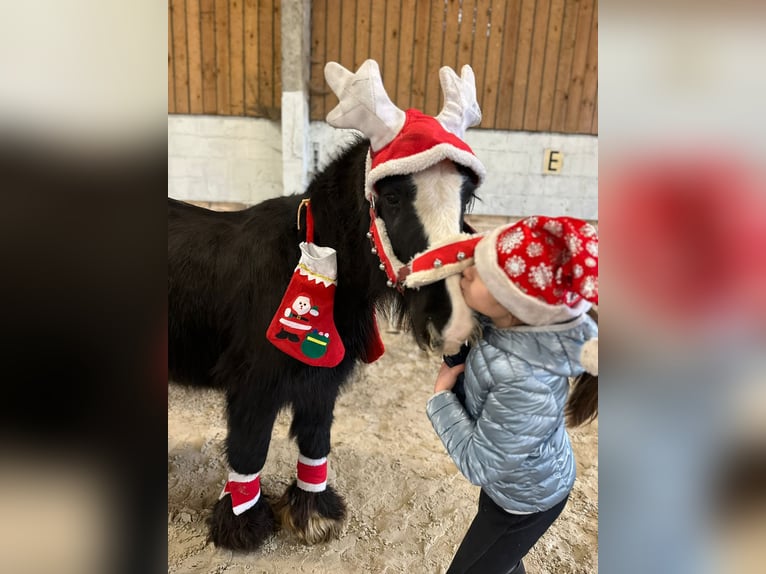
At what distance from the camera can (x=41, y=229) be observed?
0.39m

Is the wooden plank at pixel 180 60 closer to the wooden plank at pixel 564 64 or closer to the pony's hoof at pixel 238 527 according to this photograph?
the wooden plank at pixel 564 64

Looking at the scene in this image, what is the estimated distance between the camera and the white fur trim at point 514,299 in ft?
2.51

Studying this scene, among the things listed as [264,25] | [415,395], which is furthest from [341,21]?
[415,395]

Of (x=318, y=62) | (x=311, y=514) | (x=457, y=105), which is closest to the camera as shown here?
(x=457, y=105)

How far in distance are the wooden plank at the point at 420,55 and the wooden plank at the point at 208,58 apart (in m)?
1.61

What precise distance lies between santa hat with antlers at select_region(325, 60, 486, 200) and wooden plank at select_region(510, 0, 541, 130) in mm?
2802

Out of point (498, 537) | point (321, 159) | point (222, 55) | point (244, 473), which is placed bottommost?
point (244, 473)

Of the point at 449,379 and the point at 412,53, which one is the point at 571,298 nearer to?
the point at 449,379

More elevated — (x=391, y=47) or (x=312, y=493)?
(x=391, y=47)

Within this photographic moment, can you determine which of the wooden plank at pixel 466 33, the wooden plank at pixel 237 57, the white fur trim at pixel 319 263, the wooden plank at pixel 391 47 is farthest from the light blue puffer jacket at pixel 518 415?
the wooden plank at pixel 237 57

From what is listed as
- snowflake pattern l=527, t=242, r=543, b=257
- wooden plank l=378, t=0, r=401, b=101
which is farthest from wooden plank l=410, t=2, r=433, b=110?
snowflake pattern l=527, t=242, r=543, b=257

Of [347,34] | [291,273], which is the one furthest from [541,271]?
[347,34]

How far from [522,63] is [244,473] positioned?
356 centimetres

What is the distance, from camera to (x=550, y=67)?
367 cm
